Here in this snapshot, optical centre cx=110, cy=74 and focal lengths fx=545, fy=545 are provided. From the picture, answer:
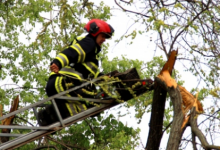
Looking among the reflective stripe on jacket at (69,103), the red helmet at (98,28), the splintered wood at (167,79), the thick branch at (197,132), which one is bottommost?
the thick branch at (197,132)

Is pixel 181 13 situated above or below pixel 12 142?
above

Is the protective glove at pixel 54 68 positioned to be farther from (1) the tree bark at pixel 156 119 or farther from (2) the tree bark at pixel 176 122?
(2) the tree bark at pixel 176 122

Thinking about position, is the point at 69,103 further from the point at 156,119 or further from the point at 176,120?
the point at 176,120

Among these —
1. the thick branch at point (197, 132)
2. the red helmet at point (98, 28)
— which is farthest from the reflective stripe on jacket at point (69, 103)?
the thick branch at point (197, 132)

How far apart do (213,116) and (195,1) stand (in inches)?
78.8

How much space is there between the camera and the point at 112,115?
1085cm

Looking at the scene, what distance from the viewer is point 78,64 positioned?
800 centimetres

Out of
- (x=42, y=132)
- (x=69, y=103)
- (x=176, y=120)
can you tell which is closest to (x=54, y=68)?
(x=69, y=103)

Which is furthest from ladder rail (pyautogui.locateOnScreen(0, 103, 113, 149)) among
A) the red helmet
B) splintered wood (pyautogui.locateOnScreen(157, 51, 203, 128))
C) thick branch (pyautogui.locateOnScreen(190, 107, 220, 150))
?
thick branch (pyautogui.locateOnScreen(190, 107, 220, 150))

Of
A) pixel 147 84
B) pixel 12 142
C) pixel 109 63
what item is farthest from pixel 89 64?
pixel 109 63

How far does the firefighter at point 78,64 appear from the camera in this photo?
7.75 metres

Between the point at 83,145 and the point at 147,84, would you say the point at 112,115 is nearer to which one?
the point at 83,145

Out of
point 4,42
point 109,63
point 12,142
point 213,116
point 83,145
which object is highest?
point 4,42

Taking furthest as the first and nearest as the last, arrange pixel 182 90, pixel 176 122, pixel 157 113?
1. pixel 157 113
2. pixel 182 90
3. pixel 176 122
